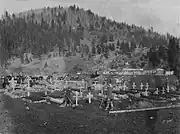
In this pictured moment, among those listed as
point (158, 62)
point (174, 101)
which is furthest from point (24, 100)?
point (158, 62)

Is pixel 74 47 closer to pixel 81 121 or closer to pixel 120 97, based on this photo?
pixel 120 97

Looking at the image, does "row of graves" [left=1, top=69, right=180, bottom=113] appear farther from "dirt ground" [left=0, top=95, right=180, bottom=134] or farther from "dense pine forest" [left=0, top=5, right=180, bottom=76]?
"dense pine forest" [left=0, top=5, right=180, bottom=76]

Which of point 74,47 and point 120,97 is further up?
point 74,47

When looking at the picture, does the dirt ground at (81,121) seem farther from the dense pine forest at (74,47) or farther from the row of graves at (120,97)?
the dense pine forest at (74,47)

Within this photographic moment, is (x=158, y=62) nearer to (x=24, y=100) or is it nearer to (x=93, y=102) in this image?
(x=93, y=102)

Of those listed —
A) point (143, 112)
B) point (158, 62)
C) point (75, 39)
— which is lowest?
point (143, 112)

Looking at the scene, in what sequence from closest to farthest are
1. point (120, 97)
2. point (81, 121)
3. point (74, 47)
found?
point (81, 121)
point (120, 97)
point (74, 47)

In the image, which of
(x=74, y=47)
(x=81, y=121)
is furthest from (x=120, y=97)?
(x=74, y=47)

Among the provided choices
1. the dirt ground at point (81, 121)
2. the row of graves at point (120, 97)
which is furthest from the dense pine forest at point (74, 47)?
the dirt ground at point (81, 121)

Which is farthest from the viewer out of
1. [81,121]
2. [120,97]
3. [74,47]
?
[74,47]
